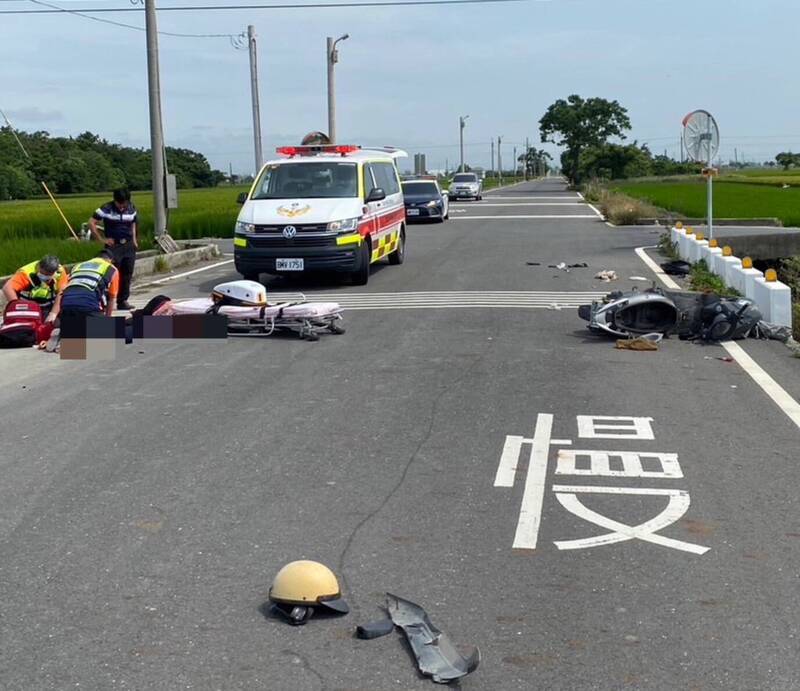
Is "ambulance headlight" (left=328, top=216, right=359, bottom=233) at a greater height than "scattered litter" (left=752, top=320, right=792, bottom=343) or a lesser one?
greater

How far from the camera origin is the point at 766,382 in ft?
30.1

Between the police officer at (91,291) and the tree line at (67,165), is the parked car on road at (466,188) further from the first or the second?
the police officer at (91,291)

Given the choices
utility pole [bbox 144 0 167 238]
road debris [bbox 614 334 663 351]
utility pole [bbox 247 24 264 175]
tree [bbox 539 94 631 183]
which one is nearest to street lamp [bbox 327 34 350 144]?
utility pole [bbox 247 24 264 175]

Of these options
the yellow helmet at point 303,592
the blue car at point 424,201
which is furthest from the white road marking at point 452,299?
the blue car at point 424,201

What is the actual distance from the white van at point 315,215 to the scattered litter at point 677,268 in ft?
15.1

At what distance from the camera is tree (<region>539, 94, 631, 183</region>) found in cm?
10900

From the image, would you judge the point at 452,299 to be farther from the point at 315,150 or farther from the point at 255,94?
the point at 255,94

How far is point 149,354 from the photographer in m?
10.9

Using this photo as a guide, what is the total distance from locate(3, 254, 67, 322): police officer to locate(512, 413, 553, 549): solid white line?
20.8ft

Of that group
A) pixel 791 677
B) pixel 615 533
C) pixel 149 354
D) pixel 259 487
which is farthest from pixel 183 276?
pixel 791 677

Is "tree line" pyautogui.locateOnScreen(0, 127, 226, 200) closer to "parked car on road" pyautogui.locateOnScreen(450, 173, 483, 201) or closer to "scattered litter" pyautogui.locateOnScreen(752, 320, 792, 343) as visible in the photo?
"parked car on road" pyautogui.locateOnScreen(450, 173, 483, 201)

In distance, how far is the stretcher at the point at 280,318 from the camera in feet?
37.8

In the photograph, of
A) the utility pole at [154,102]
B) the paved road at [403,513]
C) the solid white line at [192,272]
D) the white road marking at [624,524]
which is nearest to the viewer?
the paved road at [403,513]

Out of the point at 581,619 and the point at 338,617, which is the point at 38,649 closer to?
the point at 338,617
